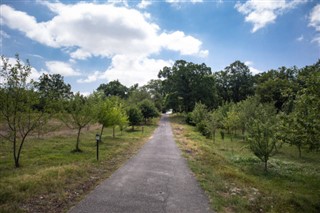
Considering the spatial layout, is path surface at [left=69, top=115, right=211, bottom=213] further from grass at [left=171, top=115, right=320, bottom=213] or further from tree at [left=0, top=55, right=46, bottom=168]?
tree at [left=0, top=55, right=46, bottom=168]

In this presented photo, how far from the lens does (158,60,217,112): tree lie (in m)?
69.6

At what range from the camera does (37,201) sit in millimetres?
8117

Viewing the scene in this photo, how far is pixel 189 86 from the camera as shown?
233 feet

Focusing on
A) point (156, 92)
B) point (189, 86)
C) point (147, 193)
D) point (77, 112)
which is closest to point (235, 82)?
point (189, 86)

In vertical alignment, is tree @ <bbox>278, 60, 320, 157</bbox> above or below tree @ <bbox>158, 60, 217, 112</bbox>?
below

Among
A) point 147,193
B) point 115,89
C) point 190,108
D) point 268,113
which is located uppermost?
point 115,89

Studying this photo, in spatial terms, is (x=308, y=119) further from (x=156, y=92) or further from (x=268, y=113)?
(x=156, y=92)

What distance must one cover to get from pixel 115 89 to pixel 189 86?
166 ft

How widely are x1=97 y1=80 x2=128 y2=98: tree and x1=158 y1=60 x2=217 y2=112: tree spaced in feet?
142

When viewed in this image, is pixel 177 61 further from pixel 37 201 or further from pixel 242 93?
pixel 37 201

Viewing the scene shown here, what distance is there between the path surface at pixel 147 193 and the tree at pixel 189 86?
57.0 metres

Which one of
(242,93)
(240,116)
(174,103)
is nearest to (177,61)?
(174,103)

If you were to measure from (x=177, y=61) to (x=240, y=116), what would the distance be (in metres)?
41.0

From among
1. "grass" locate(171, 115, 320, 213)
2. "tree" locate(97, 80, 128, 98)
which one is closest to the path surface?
"grass" locate(171, 115, 320, 213)
